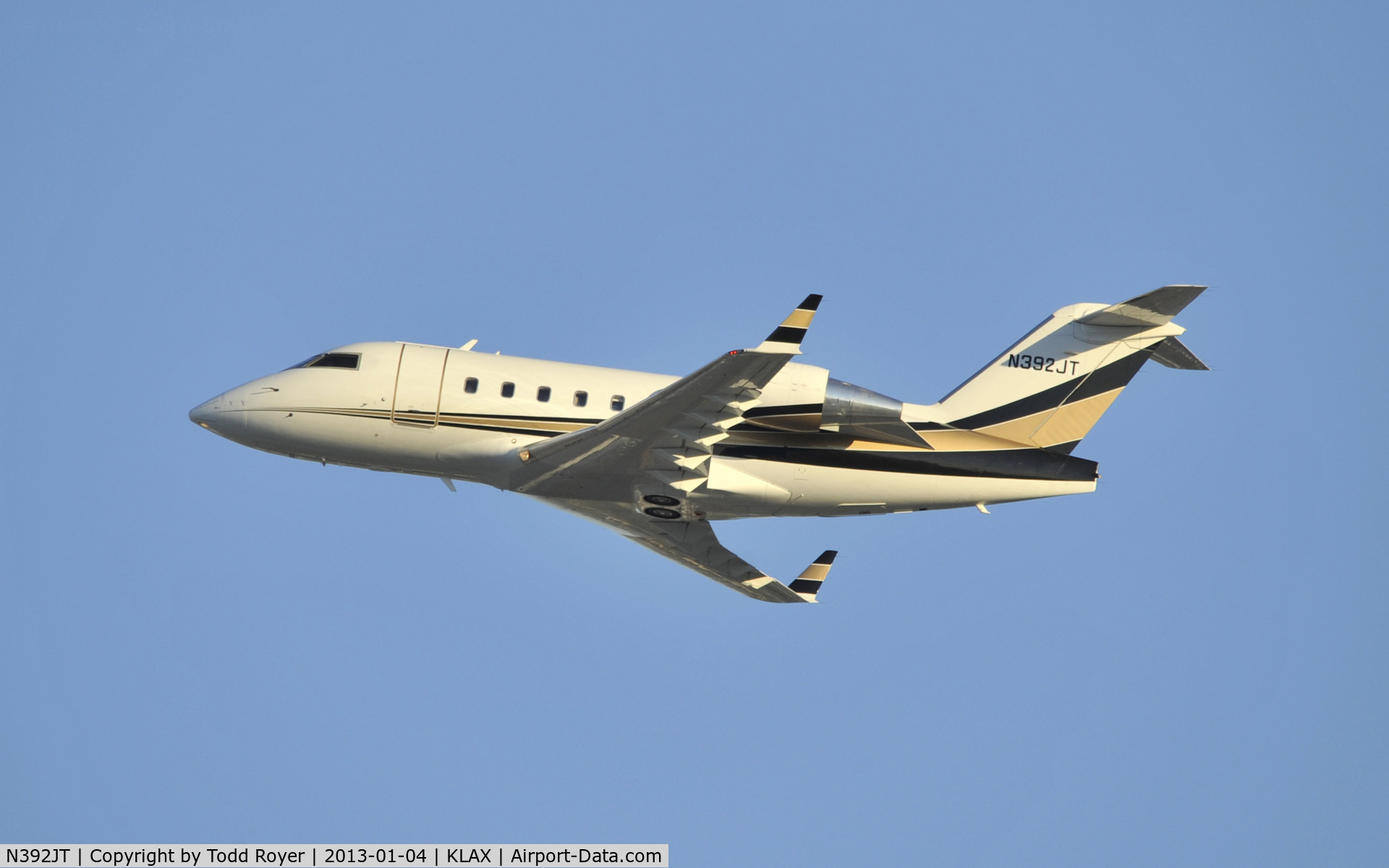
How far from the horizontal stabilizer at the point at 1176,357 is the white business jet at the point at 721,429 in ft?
0.12

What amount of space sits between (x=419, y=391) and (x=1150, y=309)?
1322cm

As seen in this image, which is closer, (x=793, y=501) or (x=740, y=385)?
(x=740, y=385)

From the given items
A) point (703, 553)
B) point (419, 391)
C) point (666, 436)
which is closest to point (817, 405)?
point (666, 436)

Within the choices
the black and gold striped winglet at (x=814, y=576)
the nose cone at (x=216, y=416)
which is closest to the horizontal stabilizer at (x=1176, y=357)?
the black and gold striped winglet at (x=814, y=576)

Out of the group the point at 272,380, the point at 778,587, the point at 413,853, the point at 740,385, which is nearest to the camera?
the point at 740,385

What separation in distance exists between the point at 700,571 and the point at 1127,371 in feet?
31.0

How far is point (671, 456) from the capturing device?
23297 mm

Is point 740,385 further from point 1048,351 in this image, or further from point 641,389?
point 1048,351

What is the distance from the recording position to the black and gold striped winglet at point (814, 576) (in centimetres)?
2808

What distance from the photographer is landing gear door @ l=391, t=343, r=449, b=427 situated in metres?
24.8

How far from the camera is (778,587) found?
1104 inches

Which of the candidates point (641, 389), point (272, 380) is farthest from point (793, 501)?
Answer: point (272, 380)

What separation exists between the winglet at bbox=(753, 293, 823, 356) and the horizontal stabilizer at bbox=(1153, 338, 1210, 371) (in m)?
8.39

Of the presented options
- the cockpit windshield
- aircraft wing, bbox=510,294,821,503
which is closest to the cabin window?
the cockpit windshield
